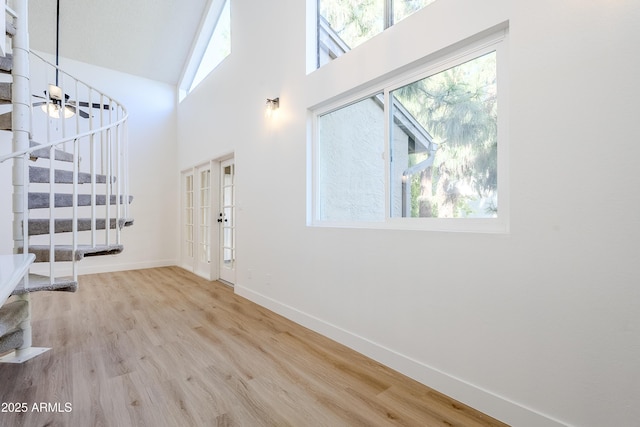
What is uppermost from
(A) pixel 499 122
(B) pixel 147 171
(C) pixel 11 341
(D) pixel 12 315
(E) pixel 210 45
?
(E) pixel 210 45

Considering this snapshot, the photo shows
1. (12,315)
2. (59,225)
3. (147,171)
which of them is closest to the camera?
(12,315)

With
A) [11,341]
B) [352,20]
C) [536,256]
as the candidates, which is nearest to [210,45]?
[352,20]

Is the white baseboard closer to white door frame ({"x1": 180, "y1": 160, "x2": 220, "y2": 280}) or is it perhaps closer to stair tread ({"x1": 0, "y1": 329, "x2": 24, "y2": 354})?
stair tread ({"x1": 0, "y1": 329, "x2": 24, "y2": 354})

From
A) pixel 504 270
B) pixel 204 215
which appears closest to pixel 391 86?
pixel 504 270

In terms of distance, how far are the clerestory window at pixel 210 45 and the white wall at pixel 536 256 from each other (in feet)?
10.3

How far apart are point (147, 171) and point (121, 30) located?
2.36 meters

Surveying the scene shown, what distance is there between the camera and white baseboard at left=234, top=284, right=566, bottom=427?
1.42 m

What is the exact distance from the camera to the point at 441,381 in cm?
173

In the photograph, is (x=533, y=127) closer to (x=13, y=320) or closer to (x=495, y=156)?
(x=495, y=156)

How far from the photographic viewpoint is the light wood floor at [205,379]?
1530 millimetres

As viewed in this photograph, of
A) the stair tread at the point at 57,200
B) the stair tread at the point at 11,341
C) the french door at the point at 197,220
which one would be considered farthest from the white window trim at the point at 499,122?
the french door at the point at 197,220

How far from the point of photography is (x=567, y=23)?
1.31m

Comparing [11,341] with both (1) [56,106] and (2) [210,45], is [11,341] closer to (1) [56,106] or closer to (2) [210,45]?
(1) [56,106]

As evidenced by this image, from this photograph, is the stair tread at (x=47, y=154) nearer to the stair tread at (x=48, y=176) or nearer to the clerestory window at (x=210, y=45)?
the stair tread at (x=48, y=176)
